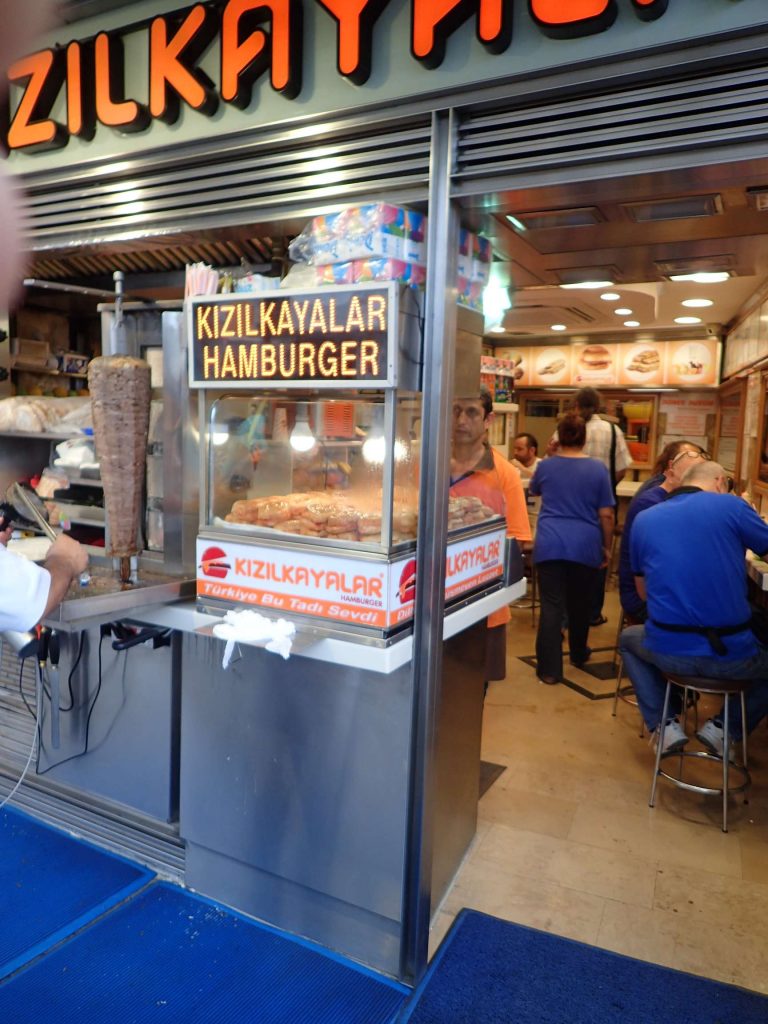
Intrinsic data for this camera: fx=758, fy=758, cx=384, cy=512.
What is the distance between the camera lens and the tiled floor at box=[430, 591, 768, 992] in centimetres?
257

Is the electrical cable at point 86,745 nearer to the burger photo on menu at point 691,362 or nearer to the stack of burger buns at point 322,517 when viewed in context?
the stack of burger buns at point 322,517

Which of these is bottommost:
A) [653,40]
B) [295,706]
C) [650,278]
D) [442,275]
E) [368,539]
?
[295,706]

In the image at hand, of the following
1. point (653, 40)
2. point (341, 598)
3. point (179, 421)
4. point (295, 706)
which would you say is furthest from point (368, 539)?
point (653, 40)

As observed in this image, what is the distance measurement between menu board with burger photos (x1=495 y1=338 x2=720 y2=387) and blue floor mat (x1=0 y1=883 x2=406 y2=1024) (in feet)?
20.2

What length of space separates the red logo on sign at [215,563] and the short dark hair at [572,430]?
3.07 meters

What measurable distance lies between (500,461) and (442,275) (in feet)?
5.27

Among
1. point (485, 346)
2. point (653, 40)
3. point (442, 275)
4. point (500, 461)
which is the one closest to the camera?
point (653, 40)

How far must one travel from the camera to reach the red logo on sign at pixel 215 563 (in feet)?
7.73

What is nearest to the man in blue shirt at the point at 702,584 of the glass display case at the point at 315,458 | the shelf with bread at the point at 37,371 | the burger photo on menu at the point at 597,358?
the glass display case at the point at 315,458

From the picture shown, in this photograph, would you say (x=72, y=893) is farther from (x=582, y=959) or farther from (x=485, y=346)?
(x=485, y=346)

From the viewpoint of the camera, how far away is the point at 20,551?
8.75 ft

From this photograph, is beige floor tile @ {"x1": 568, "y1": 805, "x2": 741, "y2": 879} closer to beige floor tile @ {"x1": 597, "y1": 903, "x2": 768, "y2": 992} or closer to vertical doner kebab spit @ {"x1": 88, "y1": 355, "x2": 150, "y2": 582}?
beige floor tile @ {"x1": 597, "y1": 903, "x2": 768, "y2": 992}

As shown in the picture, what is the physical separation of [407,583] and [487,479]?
1.22 m

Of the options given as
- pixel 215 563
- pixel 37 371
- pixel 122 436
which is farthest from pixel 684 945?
pixel 37 371
